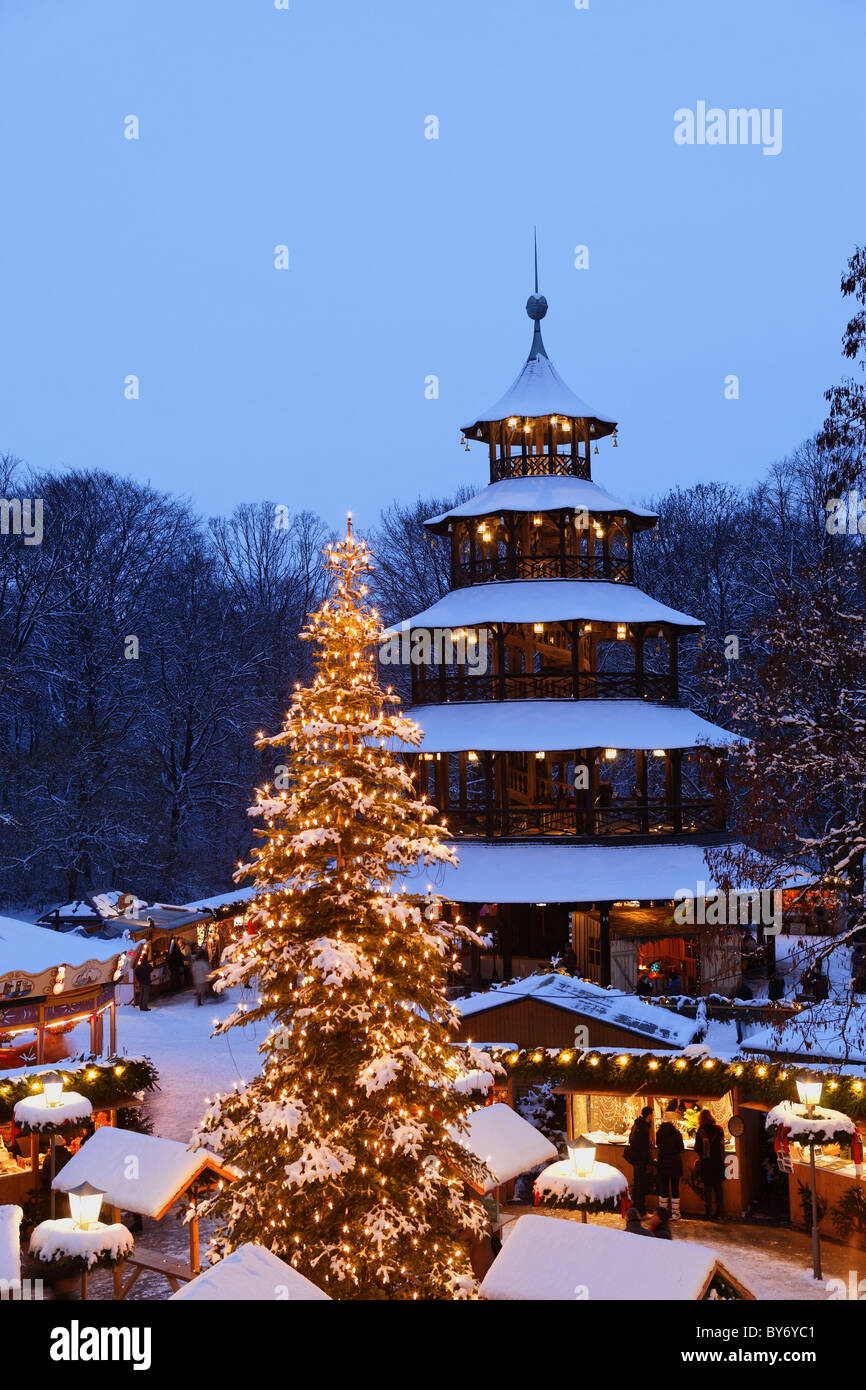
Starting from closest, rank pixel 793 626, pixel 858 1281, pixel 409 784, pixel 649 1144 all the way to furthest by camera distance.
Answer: pixel 409 784
pixel 858 1281
pixel 793 626
pixel 649 1144

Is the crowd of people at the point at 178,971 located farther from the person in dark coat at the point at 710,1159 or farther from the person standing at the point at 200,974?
the person in dark coat at the point at 710,1159

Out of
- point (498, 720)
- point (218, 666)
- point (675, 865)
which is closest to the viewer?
point (675, 865)

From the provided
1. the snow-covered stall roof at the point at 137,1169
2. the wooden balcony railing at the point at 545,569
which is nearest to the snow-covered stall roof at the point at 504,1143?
the snow-covered stall roof at the point at 137,1169

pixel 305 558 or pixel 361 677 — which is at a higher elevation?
pixel 305 558

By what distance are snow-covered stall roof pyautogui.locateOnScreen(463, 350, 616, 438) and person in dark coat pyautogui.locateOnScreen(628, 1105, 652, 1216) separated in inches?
801

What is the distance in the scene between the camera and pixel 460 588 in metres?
29.7

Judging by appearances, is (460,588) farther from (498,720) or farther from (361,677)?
(361,677)

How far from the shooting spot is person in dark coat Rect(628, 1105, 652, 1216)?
1451 cm

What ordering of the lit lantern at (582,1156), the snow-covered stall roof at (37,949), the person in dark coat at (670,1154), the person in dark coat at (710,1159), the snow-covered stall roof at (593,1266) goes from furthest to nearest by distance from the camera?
the snow-covered stall roof at (37,949) → the person in dark coat at (710,1159) → the person in dark coat at (670,1154) → the lit lantern at (582,1156) → the snow-covered stall roof at (593,1266)

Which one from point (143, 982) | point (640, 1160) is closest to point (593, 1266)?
point (640, 1160)

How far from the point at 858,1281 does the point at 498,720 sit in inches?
609

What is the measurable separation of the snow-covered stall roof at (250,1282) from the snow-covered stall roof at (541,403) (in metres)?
25.4

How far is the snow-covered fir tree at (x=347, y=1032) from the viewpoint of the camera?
9.48 metres
